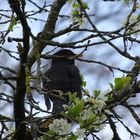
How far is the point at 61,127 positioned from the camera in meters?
1.92

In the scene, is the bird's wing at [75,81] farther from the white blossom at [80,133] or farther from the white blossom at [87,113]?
the white blossom at [80,133]

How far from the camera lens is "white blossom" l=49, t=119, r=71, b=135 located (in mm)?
1903

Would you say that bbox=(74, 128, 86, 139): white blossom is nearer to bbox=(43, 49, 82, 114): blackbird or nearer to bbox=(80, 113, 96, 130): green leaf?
bbox=(80, 113, 96, 130): green leaf

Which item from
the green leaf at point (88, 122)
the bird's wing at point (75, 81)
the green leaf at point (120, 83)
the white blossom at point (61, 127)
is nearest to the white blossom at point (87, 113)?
the green leaf at point (88, 122)

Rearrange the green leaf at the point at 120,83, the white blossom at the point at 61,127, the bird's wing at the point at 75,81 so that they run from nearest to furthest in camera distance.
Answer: the white blossom at the point at 61,127 → the green leaf at the point at 120,83 → the bird's wing at the point at 75,81

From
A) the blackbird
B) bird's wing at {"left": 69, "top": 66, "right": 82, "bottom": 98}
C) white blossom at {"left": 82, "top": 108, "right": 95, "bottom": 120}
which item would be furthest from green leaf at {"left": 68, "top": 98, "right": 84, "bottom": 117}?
bird's wing at {"left": 69, "top": 66, "right": 82, "bottom": 98}

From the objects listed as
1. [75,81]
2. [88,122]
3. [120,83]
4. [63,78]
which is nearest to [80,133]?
[88,122]

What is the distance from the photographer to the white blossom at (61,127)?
1.90 m

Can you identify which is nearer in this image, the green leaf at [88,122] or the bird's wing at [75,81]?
the green leaf at [88,122]

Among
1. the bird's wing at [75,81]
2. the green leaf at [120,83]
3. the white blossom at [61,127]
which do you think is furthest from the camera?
the bird's wing at [75,81]

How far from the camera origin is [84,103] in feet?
6.83

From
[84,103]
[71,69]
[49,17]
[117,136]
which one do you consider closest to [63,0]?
[49,17]

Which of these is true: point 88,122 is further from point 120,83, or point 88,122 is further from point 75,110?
point 120,83

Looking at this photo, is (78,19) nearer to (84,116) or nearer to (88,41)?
(88,41)
